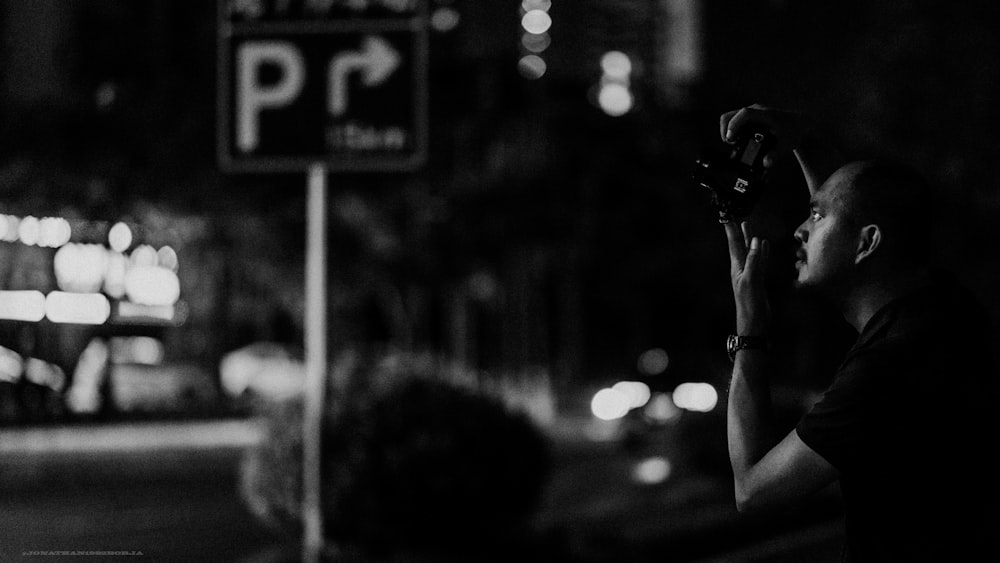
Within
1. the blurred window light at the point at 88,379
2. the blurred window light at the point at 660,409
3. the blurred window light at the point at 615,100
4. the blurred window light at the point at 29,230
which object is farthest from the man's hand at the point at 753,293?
the blurred window light at the point at 615,100

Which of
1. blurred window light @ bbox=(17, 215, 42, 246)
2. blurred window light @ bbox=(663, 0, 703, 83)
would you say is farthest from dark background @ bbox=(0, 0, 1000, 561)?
blurred window light @ bbox=(663, 0, 703, 83)

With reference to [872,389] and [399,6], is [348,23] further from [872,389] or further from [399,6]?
[872,389]

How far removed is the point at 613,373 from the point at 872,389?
45369 millimetres

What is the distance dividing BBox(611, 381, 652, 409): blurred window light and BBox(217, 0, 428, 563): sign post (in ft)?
48.0

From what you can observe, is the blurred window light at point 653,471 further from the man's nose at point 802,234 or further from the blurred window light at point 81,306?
the man's nose at point 802,234

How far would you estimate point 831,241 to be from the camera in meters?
2.48

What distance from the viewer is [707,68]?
48125 mm

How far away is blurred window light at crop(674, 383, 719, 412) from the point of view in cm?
2120

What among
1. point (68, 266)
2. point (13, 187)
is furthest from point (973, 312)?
point (68, 266)

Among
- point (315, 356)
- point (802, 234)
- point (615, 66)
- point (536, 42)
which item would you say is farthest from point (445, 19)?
point (802, 234)

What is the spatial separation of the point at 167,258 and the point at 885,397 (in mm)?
17969

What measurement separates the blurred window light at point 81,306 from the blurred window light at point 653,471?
281 inches

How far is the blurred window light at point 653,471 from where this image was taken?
17202 mm

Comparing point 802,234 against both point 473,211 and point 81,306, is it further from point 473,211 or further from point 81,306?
point 473,211
